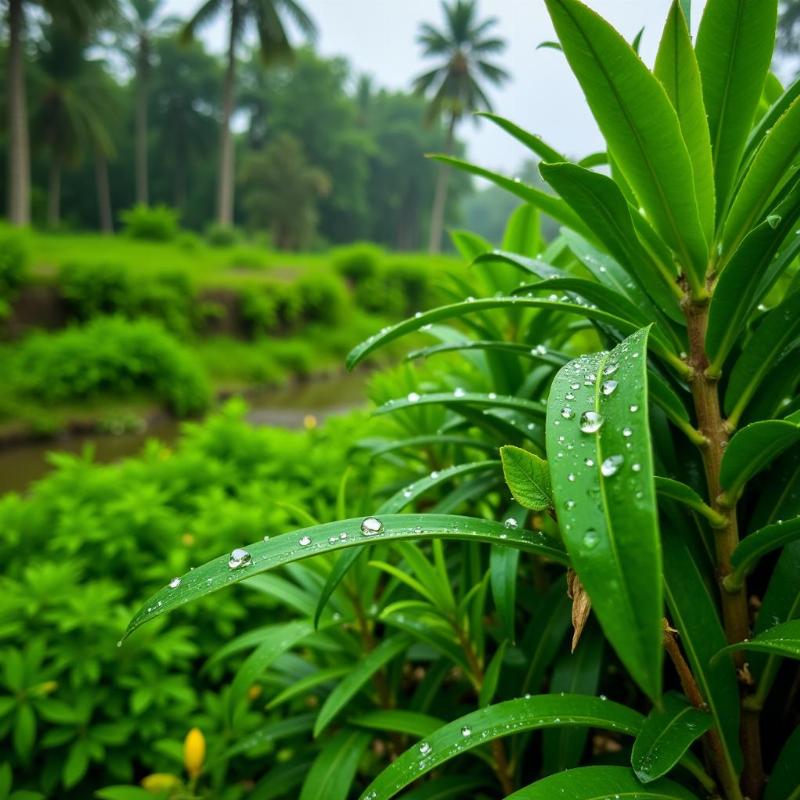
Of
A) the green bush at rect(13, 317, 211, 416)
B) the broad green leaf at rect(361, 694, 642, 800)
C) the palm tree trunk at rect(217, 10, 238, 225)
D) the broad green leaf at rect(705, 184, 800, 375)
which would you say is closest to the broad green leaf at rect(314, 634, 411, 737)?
the broad green leaf at rect(361, 694, 642, 800)

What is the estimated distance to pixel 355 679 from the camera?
798 mm

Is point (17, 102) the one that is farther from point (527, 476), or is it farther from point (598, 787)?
point (598, 787)

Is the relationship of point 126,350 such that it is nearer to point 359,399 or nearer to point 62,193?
point 359,399

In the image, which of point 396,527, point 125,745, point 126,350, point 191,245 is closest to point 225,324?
point 126,350

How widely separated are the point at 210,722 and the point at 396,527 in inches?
35.3

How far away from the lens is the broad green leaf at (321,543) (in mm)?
426

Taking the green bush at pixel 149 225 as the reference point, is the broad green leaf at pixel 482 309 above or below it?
below

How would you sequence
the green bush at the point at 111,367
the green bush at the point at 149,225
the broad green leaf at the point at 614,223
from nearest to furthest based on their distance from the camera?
1. the broad green leaf at the point at 614,223
2. the green bush at the point at 111,367
3. the green bush at the point at 149,225

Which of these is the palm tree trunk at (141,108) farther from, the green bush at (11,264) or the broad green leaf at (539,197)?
the broad green leaf at (539,197)

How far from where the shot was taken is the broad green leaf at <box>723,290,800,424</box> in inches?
22.7

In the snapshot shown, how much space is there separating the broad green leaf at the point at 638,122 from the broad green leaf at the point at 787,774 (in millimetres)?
469

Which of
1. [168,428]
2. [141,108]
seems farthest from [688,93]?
[141,108]

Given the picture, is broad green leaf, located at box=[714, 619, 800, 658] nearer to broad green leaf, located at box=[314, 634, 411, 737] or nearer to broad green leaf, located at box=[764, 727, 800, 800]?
broad green leaf, located at box=[764, 727, 800, 800]

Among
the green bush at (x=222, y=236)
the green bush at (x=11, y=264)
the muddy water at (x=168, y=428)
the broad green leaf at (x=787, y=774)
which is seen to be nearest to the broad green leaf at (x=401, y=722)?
the broad green leaf at (x=787, y=774)
